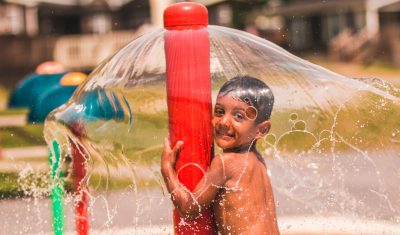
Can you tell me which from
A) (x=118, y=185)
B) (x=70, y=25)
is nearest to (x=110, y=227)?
(x=118, y=185)

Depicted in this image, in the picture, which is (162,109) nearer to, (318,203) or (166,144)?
(166,144)

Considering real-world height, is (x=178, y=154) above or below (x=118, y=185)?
above

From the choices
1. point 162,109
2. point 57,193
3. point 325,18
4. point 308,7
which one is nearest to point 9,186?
point 57,193

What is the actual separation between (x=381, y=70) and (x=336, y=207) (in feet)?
74.2

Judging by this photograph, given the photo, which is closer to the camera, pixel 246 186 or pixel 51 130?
pixel 246 186

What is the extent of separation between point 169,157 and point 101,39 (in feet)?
89.0

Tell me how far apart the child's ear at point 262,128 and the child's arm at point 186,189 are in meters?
0.24

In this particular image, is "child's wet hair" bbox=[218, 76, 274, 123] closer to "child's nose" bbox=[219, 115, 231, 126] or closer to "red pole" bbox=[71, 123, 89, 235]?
"child's nose" bbox=[219, 115, 231, 126]

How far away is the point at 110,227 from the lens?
214 inches

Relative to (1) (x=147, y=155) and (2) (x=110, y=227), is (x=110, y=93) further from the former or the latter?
(2) (x=110, y=227)

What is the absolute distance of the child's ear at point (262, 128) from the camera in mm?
3566

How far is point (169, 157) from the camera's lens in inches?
136

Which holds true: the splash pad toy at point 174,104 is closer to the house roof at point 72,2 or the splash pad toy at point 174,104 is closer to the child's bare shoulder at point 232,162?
the child's bare shoulder at point 232,162

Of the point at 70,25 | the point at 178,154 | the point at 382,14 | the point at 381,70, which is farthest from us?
the point at 70,25
